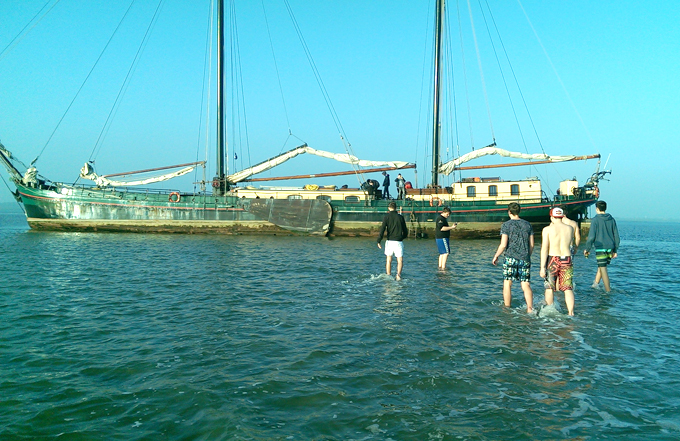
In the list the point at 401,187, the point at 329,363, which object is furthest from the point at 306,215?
the point at 329,363

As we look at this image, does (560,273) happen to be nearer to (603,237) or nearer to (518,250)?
(518,250)

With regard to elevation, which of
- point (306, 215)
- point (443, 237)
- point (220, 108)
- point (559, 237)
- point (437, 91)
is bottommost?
point (443, 237)

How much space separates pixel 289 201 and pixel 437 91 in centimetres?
1419

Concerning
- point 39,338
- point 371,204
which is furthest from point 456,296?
point 371,204

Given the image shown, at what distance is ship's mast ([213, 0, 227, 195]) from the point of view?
97.1 ft

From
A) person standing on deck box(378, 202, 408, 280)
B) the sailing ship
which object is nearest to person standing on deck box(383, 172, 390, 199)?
the sailing ship

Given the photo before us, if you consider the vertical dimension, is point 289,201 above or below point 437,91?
below

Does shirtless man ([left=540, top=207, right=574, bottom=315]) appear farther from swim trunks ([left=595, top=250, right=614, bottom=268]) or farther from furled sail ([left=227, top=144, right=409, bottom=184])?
furled sail ([left=227, top=144, right=409, bottom=184])

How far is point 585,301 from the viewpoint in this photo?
8797 mm

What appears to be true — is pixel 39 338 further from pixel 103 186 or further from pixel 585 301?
pixel 103 186

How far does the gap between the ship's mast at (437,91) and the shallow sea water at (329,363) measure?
21.2 meters

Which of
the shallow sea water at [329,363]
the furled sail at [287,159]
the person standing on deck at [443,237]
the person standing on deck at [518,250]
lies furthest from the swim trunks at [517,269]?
the furled sail at [287,159]

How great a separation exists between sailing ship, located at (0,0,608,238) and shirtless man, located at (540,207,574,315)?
62.5ft

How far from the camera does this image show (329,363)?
503 cm
